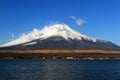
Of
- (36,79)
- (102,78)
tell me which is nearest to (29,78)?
(36,79)

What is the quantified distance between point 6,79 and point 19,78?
2.68 meters

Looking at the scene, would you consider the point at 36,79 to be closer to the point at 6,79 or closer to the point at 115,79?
the point at 6,79

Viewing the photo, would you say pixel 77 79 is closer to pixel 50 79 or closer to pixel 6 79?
pixel 50 79

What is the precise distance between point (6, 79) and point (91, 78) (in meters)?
12.9

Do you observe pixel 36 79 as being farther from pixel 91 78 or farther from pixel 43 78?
pixel 91 78

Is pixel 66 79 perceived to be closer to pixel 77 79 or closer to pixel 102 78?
pixel 77 79

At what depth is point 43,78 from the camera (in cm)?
6581

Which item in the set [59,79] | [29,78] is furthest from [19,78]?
[59,79]

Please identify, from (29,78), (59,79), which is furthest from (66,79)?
(29,78)

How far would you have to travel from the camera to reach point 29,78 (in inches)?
2552

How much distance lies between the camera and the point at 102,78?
6669cm

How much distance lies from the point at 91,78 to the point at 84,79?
5.53 feet

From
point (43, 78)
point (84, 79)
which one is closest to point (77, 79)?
point (84, 79)

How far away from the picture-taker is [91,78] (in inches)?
2611
